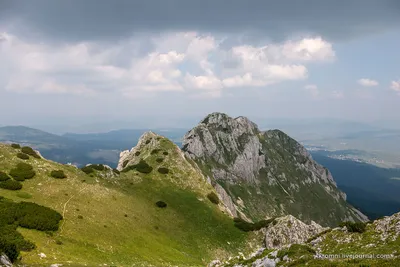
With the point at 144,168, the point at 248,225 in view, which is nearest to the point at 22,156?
the point at 144,168

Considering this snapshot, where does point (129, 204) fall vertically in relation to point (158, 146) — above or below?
below

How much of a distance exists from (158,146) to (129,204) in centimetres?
3659

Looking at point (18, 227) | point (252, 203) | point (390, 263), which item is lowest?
point (252, 203)

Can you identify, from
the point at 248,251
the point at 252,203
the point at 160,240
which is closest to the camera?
the point at 160,240

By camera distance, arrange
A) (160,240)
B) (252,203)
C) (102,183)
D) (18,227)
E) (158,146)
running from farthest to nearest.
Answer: (252,203), (158,146), (102,183), (160,240), (18,227)

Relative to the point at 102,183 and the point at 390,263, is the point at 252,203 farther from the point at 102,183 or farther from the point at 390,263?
the point at 390,263

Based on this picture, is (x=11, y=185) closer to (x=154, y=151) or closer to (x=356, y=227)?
(x=154, y=151)

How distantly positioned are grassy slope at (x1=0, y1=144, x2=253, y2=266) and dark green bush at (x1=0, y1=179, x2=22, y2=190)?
1382 mm

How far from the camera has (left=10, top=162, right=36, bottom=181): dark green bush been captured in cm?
5728

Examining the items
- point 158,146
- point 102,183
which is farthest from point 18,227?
point 158,146

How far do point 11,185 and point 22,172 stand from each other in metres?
6.20

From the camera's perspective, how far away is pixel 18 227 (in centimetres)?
3894

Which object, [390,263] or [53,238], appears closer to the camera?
[390,263]

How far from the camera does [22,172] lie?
59.0 meters
